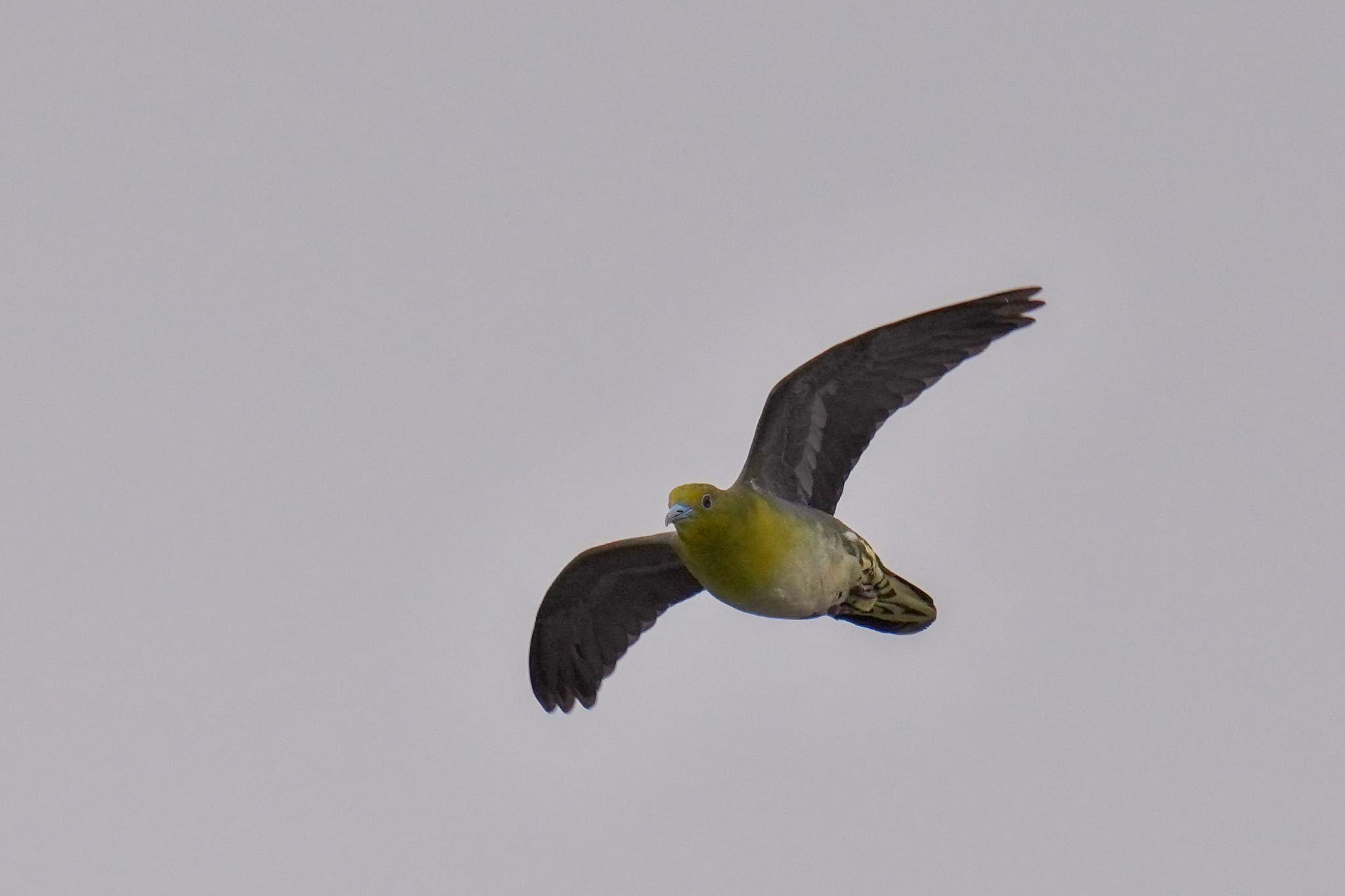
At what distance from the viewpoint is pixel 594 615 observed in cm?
1622

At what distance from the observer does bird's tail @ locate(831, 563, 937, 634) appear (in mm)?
15180

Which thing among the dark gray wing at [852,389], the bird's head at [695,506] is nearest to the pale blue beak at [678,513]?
the bird's head at [695,506]

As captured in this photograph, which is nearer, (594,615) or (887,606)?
(887,606)

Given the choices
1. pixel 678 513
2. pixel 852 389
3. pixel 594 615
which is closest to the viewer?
pixel 678 513

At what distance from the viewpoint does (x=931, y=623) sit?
15.8 metres

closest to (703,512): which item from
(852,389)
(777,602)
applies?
(777,602)

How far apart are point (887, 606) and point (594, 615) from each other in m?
2.21

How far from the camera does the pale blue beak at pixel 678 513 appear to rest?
13.5m

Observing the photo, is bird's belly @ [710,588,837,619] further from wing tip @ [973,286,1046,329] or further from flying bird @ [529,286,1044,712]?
wing tip @ [973,286,1046,329]

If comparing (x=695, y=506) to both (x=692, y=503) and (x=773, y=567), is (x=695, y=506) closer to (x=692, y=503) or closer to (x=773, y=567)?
(x=692, y=503)

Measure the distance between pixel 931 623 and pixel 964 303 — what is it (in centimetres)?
246

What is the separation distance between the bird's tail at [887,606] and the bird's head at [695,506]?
5.68 ft

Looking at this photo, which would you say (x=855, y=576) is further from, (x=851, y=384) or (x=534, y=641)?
(x=534, y=641)

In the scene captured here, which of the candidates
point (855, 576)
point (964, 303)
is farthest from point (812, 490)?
point (964, 303)
